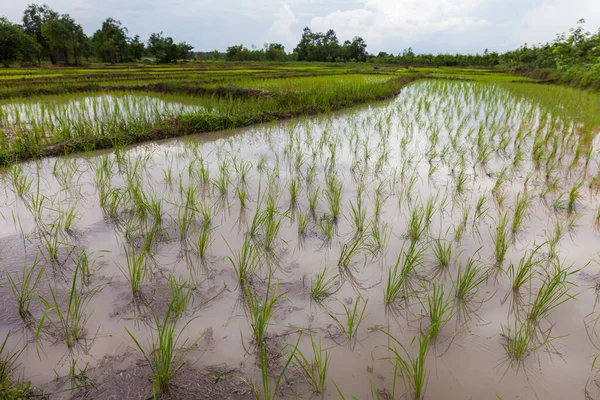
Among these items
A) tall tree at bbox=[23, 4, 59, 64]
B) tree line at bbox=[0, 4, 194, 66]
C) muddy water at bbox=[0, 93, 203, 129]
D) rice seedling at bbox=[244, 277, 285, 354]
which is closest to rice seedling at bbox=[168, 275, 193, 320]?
rice seedling at bbox=[244, 277, 285, 354]

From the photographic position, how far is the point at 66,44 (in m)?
30.5

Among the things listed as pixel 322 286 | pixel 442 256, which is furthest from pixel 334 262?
pixel 442 256

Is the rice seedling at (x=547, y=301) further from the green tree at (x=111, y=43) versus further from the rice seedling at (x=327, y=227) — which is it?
the green tree at (x=111, y=43)

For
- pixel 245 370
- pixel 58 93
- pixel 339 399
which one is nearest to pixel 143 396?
pixel 245 370

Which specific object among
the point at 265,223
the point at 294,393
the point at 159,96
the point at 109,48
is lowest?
the point at 294,393

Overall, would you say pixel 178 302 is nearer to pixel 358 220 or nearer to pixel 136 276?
pixel 136 276

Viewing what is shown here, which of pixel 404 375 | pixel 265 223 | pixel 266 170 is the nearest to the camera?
pixel 404 375

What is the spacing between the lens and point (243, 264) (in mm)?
1957

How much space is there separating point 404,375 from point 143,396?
106 centimetres

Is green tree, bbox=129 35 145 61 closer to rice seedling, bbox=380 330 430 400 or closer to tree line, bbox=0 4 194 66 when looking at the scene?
tree line, bbox=0 4 194 66

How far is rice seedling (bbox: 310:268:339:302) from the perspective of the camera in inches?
72.3

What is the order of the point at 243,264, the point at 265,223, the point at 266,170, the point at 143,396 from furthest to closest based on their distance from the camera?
1. the point at 266,170
2. the point at 265,223
3. the point at 243,264
4. the point at 143,396

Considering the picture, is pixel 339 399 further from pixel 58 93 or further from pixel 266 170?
pixel 58 93

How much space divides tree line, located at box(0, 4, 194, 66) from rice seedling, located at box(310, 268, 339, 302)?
35403 mm
